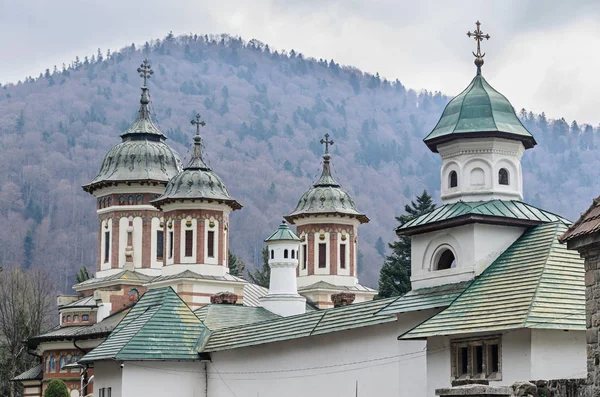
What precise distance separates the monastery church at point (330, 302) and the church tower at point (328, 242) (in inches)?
22.8

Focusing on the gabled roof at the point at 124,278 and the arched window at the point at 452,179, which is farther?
the gabled roof at the point at 124,278

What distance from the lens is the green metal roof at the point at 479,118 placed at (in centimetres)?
2823

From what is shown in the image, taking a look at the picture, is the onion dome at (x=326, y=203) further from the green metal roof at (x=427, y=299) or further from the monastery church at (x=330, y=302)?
the green metal roof at (x=427, y=299)

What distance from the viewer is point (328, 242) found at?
52938 mm

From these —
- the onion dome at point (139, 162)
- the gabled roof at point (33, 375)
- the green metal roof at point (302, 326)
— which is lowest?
the gabled roof at point (33, 375)

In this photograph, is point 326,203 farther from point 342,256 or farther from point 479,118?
point 479,118

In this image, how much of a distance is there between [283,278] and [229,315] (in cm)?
432

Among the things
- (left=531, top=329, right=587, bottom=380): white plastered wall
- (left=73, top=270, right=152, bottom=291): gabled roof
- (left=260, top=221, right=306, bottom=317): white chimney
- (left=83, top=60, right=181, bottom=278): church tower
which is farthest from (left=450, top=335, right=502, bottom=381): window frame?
(left=83, top=60, right=181, bottom=278): church tower

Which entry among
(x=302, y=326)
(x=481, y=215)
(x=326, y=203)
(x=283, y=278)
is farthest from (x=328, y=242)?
(x=481, y=215)

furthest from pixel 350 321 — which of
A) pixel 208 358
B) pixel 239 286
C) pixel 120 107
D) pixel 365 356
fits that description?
pixel 120 107

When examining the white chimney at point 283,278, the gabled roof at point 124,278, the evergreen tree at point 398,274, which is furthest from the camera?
the evergreen tree at point 398,274

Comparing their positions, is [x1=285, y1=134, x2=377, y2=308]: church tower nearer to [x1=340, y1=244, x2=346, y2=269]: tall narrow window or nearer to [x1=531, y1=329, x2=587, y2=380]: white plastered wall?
[x1=340, y1=244, x2=346, y2=269]: tall narrow window

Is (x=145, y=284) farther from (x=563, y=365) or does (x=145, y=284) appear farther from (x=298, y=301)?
(x=563, y=365)

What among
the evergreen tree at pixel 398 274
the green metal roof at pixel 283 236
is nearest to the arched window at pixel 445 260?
the green metal roof at pixel 283 236
